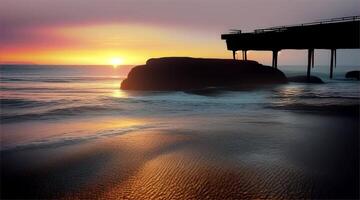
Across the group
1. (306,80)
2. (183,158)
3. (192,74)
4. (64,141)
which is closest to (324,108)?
(183,158)

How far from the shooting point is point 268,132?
44.3 ft

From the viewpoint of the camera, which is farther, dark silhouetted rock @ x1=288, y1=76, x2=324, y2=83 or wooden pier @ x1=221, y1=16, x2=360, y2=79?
dark silhouetted rock @ x1=288, y1=76, x2=324, y2=83

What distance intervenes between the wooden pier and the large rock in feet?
9.62

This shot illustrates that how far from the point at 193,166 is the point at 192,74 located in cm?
3612

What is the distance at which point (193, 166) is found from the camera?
865 cm

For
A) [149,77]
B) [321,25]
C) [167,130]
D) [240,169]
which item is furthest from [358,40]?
[240,169]

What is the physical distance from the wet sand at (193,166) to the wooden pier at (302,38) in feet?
77.7

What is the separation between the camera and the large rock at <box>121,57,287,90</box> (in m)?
43.2

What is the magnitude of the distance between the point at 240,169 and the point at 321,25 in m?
31.9

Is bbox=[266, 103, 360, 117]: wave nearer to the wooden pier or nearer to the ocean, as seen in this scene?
the ocean

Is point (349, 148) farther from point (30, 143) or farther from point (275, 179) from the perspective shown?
point (30, 143)

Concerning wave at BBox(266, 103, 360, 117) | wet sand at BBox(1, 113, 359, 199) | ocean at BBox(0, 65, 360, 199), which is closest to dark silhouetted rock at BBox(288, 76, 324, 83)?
wave at BBox(266, 103, 360, 117)

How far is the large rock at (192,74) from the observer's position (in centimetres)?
4316

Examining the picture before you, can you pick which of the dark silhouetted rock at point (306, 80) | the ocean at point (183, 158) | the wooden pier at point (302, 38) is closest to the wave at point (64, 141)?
the ocean at point (183, 158)
